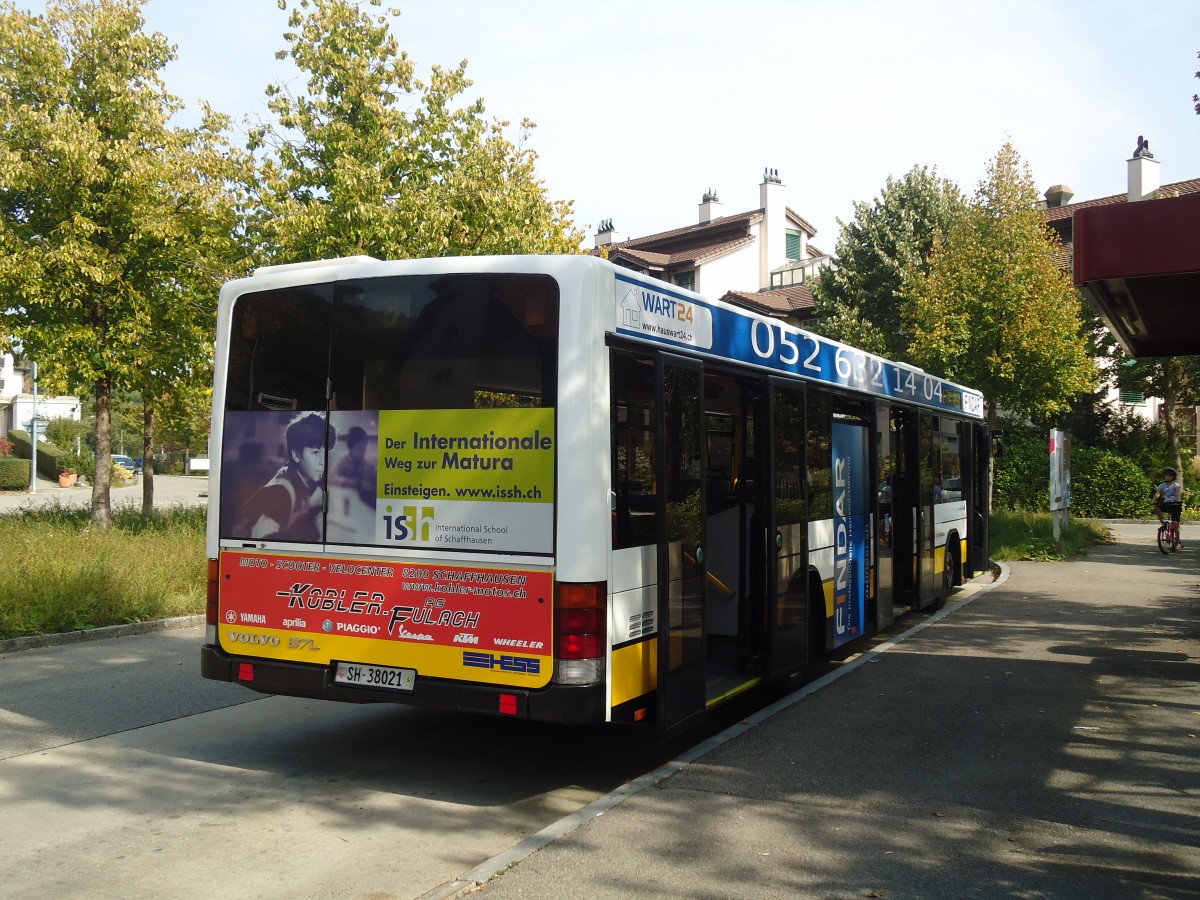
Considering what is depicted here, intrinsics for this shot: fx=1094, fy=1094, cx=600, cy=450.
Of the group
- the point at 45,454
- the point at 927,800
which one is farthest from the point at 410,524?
the point at 45,454

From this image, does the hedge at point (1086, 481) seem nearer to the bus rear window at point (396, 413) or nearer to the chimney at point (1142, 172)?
the chimney at point (1142, 172)

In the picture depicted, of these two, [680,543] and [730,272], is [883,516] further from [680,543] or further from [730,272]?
[730,272]

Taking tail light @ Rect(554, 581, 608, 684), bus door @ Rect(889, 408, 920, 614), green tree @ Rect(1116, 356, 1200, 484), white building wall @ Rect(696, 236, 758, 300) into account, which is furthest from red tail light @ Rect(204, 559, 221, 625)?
white building wall @ Rect(696, 236, 758, 300)

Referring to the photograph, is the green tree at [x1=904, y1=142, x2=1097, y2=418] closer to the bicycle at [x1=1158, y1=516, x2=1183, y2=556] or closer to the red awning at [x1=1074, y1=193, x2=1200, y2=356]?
the bicycle at [x1=1158, y1=516, x2=1183, y2=556]

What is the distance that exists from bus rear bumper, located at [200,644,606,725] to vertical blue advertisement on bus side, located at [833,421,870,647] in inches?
171

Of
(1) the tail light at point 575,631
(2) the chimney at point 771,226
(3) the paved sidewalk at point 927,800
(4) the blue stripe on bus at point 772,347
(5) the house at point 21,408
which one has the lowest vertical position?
(3) the paved sidewalk at point 927,800

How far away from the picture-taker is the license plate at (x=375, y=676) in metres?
6.01

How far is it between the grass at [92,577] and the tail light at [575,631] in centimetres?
744

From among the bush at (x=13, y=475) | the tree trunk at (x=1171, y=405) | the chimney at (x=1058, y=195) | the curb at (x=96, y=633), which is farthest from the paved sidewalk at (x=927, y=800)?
the bush at (x=13, y=475)

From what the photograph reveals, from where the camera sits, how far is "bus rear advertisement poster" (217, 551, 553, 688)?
18.8 ft

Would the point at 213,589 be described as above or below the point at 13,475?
below

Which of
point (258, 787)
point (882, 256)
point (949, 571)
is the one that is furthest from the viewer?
point (882, 256)

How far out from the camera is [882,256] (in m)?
36.6

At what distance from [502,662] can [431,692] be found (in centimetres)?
47
